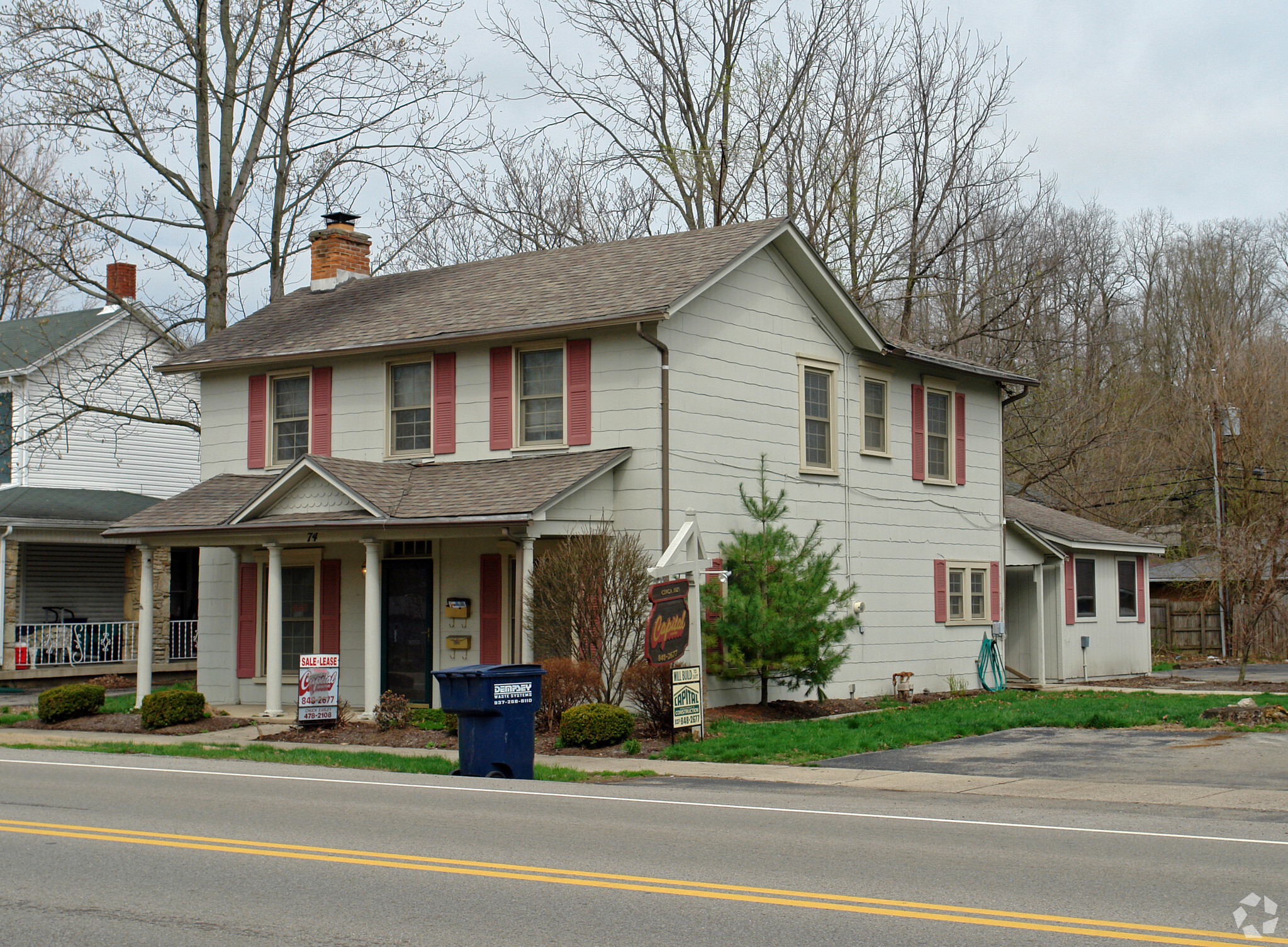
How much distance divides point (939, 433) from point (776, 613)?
7.93 metres

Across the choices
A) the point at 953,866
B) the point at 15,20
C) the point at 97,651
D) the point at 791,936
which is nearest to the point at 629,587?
the point at 953,866

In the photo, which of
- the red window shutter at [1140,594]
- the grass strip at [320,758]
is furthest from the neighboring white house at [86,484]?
the red window shutter at [1140,594]

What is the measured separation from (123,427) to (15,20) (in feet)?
32.4

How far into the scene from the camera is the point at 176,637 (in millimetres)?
31875

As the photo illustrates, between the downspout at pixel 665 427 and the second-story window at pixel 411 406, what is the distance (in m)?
4.20

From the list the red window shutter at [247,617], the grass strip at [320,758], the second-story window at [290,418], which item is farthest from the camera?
the second-story window at [290,418]

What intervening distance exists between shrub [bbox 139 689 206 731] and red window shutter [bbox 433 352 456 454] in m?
5.29

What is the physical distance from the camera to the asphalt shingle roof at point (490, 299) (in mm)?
19906

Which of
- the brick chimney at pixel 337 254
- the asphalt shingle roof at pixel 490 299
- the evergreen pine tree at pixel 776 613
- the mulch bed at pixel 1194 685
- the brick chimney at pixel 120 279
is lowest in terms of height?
the mulch bed at pixel 1194 685

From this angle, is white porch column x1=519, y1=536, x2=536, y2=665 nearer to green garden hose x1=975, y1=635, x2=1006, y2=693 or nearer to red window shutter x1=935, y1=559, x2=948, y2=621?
red window shutter x1=935, y1=559, x2=948, y2=621

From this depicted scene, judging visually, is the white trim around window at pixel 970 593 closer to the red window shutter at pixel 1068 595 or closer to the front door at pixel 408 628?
the red window shutter at pixel 1068 595

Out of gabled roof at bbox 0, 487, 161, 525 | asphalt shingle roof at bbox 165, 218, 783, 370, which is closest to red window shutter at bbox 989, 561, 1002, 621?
asphalt shingle roof at bbox 165, 218, 783, 370

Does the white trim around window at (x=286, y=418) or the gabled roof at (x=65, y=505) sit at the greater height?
the white trim around window at (x=286, y=418)

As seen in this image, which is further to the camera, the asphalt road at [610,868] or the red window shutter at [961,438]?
the red window shutter at [961,438]
